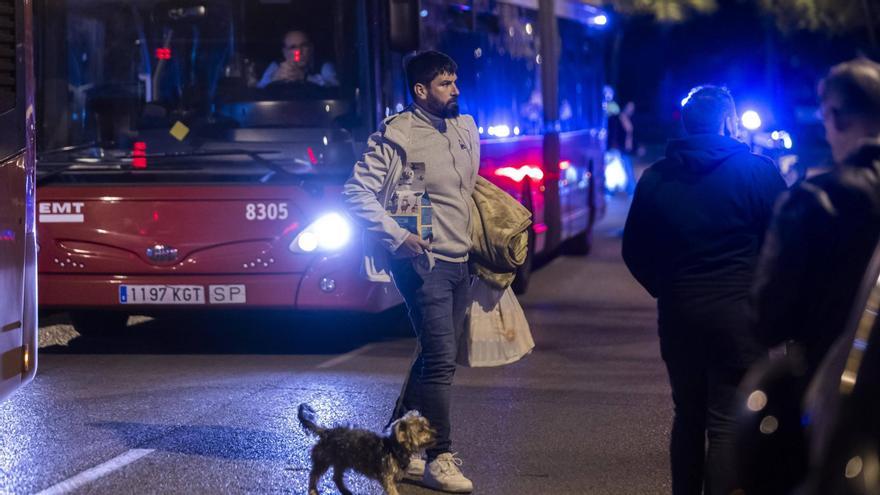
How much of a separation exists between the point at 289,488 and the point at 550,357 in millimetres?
4152

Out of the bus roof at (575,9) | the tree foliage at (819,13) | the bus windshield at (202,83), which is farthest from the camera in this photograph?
the tree foliage at (819,13)

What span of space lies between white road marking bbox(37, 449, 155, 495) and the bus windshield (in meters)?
3.14

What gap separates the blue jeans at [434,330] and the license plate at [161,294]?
366 centimetres

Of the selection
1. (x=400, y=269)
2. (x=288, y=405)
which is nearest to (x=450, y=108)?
(x=400, y=269)

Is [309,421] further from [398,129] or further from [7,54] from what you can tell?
[7,54]

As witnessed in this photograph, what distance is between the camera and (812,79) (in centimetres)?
5988

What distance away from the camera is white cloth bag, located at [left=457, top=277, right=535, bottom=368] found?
6.65m

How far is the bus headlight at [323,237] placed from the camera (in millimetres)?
9750

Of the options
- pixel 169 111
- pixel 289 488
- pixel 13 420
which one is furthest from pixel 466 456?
pixel 169 111

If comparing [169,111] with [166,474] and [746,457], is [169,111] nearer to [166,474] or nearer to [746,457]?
[166,474]

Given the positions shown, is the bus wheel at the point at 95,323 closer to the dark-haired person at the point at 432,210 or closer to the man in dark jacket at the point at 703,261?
the dark-haired person at the point at 432,210

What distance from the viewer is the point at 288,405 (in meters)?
8.33

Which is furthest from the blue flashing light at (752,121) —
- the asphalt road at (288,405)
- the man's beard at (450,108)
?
the man's beard at (450,108)

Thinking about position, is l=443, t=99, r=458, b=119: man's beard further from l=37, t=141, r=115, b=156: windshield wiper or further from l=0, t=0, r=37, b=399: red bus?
l=37, t=141, r=115, b=156: windshield wiper
